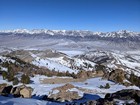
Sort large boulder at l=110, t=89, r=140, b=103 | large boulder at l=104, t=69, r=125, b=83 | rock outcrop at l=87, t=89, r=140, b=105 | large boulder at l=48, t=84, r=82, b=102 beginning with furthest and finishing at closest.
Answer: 1. large boulder at l=104, t=69, r=125, b=83
2. large boulder at l=48, t=84, r=82, b=102
3. large boulder at l=110, t=89, r=140, b=103
4. rock outcrop at l=87, t=89, r=140, b=105

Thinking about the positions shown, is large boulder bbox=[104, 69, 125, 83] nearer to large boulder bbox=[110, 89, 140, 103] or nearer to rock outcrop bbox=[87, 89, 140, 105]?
large boulder bbox=[110, 89, 140, 103]

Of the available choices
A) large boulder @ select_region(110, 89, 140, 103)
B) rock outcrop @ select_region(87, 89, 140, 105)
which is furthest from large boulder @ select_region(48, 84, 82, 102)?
rock outcrop @ select_region(87, 89, 140, 105)

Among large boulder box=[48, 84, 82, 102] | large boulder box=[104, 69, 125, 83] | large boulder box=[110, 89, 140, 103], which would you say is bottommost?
large boulder box=[104, 69, 125, 83]

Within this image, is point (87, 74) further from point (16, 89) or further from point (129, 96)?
point (129, 96)

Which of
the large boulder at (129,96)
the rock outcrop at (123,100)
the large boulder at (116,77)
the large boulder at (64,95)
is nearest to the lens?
the rock outcrop at (123,100)

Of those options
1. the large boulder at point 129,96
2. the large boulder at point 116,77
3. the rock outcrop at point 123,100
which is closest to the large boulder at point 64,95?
the large boulder at point 129,96

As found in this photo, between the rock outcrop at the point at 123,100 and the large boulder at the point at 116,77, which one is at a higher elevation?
the rock outcrop at the point at 123,100

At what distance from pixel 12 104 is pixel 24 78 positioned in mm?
47155

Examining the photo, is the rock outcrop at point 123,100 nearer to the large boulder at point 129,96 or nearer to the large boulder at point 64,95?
the large boulder at point 129,96

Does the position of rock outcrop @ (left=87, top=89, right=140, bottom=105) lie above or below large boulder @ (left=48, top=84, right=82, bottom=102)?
above

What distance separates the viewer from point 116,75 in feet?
254

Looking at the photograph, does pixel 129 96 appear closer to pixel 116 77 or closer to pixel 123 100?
pixel 123 100

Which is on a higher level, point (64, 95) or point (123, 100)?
point (123, 100)

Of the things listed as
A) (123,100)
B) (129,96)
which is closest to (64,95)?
(129,96)
